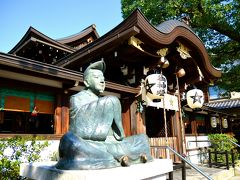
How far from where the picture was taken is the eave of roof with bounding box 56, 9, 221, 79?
6793 mm

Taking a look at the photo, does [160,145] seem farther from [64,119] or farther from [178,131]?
[64,119]

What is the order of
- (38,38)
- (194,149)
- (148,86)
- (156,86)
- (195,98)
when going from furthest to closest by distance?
(194,149)
(38,38)
(195,98)
(148,86)
(156,86)

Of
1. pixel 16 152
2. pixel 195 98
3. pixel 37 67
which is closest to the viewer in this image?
pixel 16 152

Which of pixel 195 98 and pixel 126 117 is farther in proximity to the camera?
pixel 195 98

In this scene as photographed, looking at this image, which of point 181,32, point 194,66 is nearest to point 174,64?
point 194,66

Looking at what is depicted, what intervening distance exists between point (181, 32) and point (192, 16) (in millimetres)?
8826

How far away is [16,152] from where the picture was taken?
5.27 meters

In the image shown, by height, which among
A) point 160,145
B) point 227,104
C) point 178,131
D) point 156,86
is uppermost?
point 227,104

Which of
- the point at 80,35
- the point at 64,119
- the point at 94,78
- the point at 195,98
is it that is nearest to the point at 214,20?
the point at 195,98

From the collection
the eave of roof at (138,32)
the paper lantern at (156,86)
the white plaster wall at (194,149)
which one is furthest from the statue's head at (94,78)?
the white plaster wall at (194,149)

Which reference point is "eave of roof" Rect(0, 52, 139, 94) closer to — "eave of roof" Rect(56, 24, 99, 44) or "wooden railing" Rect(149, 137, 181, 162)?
"wooden railing" Rect(149, 137, 181, 162)

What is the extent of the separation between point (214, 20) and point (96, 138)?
13.8 m

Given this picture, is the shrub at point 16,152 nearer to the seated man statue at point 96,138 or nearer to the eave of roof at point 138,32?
the seated man statue at point 96,138

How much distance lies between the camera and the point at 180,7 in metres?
15.6
